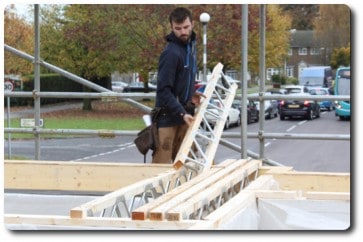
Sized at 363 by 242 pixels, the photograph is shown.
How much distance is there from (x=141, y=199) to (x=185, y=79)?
4.85 feet

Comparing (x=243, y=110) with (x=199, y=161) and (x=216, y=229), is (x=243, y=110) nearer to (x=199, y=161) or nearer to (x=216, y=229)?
(x=199, y=161)

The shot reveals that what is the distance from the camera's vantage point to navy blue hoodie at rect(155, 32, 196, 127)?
20.7 ft

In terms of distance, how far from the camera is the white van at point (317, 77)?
51.5 metres

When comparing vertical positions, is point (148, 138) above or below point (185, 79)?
below

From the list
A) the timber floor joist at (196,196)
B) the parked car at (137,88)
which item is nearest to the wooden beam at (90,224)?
the timber floor joist at (196,196)

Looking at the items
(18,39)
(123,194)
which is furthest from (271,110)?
(123,194)

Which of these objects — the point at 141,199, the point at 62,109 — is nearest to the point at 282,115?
the point at 62,109

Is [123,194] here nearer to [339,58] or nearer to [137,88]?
[137,88]

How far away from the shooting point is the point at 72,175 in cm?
683

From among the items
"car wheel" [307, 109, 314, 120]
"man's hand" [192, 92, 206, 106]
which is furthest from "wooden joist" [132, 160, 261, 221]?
"car wheel" [307, 109, 314, 120]

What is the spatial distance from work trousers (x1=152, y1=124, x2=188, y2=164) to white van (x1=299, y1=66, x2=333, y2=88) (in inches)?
1769

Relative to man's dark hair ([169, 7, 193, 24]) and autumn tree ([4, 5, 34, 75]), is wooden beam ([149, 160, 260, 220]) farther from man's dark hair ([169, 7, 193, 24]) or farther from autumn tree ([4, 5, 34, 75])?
autumn tree ([4, 5, 34, 75])

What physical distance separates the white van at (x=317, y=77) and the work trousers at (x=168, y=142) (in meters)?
44.9

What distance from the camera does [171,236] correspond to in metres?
3.68
